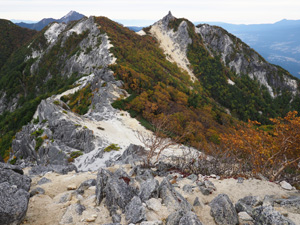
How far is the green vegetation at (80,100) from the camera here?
144 ft

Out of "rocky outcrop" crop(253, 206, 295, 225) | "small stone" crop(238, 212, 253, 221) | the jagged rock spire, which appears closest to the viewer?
"rocky outcrop" crop(253, 206, 295, 225)

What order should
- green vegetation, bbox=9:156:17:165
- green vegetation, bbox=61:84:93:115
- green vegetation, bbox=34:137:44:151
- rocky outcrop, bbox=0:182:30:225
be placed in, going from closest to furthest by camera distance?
rocky outcrop, bbox=0:182:30:225 < green vegetation, bbox=34:137:44:151 < green vegetation, bbox=9:156:17:165 < green vegetation, bbox=61:84:93:115

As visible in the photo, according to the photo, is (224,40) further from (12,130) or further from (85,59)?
(12,130)

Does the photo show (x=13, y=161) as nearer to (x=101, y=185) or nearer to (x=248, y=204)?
(x=101, y=185)

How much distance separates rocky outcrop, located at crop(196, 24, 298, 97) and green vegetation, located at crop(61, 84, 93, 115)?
108m

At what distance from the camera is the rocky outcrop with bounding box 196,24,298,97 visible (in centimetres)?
12556

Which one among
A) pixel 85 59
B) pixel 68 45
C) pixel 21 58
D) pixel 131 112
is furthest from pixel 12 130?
pixel 21 58

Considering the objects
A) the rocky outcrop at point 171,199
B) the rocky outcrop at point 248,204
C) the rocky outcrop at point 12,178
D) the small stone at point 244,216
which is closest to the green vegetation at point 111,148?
the rocky outcrop at point 12,178

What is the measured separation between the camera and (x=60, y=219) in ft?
24.0

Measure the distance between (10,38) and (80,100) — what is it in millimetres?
157830

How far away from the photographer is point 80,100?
48.5 metres

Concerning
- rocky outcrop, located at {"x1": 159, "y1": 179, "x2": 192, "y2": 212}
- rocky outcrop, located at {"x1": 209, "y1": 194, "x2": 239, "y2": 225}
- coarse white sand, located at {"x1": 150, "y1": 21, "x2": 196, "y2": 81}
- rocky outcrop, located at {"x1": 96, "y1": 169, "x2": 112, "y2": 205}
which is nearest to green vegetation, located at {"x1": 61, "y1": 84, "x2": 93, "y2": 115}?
rocky outcrop, located at {"x1": 96, "y1": 169, "x2": 112, "y2": 205}

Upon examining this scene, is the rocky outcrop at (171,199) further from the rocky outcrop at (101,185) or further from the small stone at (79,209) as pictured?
the small stone at (79,209)

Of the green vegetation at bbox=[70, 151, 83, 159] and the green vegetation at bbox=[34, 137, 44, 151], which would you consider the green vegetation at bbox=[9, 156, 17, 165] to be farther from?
the green vegetation at bbox=[70, 151, 83, 159]
